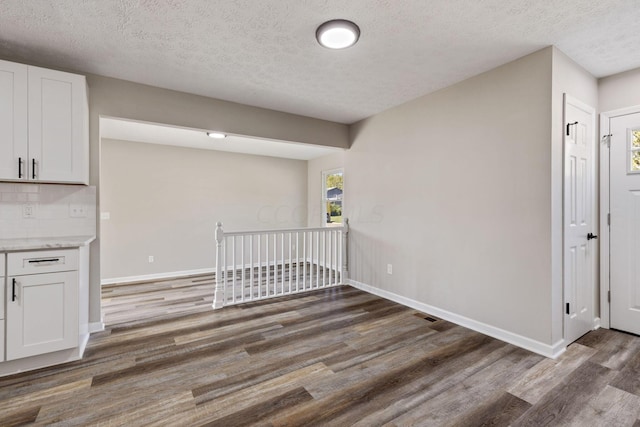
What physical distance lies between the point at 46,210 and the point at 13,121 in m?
0.81

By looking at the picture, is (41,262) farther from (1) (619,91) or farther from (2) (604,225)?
(1) (619,91)

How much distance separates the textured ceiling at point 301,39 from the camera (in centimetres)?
195

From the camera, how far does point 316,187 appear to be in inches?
266

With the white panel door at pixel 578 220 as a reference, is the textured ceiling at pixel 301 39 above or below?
above

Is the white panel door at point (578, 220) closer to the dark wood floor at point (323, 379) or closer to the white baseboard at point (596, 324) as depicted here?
the white baseboard at point (596, 324)

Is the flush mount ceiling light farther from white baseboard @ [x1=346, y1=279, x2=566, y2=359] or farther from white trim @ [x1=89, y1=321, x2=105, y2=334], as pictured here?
white trim @ [x1=89, y1=321, x2=105, y2=334]

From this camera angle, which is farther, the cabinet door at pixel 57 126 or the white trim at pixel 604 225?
the white trim at pixel 604 225

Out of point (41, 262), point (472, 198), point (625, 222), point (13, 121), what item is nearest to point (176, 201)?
point (13, 121)

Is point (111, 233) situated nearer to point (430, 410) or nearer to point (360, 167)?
point (360, 167)

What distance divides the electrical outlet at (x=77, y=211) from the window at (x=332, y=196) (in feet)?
14.3

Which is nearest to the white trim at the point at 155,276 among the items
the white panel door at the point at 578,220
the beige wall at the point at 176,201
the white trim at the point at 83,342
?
the beige wall at the point at 176,201

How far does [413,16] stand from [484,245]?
6.85 feet

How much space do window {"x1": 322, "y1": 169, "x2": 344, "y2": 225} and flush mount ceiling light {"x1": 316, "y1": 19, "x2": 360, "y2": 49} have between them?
156 inches

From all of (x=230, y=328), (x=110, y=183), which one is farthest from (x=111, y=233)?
(x=230, y=328)
